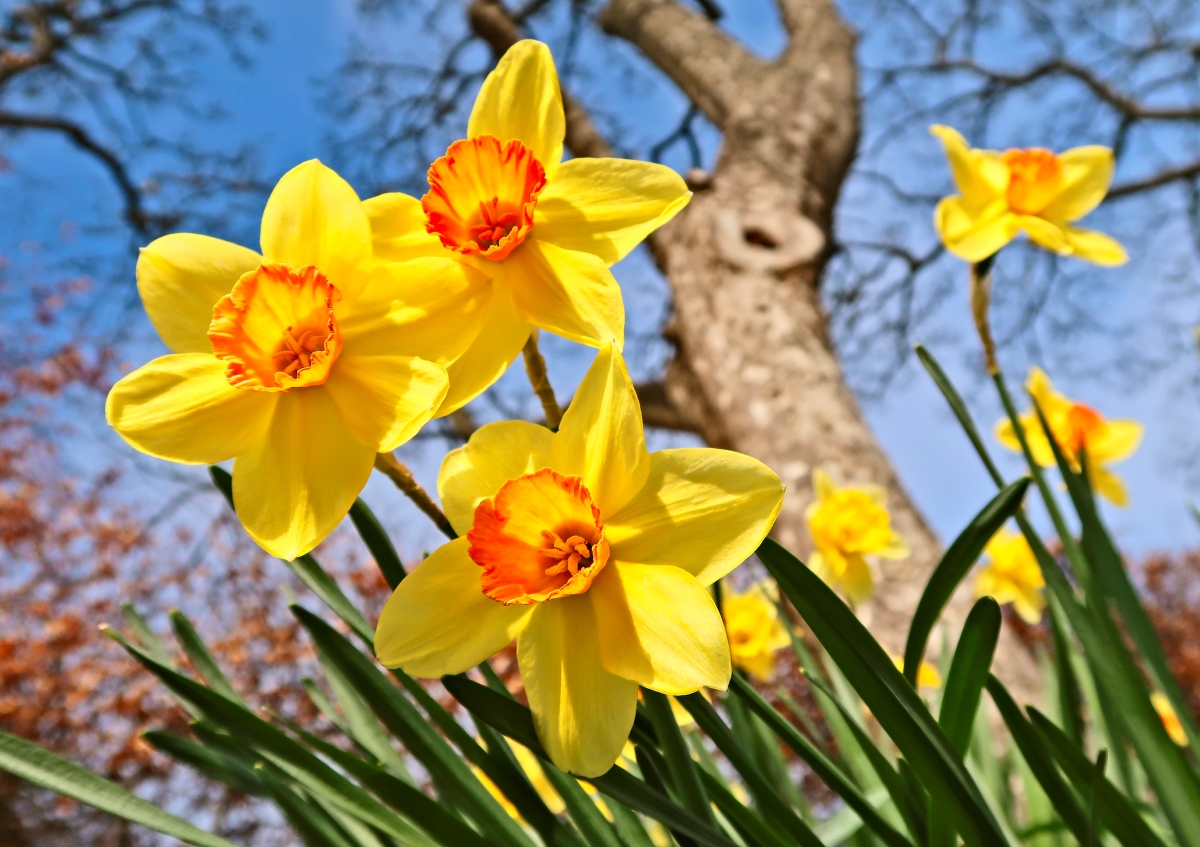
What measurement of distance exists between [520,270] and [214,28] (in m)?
6.45

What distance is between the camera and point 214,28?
5.58m

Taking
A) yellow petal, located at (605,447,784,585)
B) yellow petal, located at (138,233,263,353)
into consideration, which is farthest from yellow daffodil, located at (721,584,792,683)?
yellow petal, located at (138,233,263,353)

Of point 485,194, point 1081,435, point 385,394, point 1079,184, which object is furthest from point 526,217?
point 1081,435

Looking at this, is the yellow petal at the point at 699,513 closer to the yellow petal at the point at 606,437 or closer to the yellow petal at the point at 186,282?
the yellow petal at the point at 606,437

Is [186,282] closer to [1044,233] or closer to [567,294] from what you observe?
[567,294]

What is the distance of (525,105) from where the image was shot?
1.63 ft

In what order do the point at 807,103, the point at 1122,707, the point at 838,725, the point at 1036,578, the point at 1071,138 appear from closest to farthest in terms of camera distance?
the point at 1122,707, the point at 838,725, the point at 1036,578, the point at 807,103, the point at 1071,138

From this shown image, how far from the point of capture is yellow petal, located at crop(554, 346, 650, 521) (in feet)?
1.30

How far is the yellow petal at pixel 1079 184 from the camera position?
78 centimetres

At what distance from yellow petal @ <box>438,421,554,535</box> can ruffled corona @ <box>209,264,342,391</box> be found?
0.09 m

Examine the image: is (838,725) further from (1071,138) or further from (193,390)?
(1071,138)

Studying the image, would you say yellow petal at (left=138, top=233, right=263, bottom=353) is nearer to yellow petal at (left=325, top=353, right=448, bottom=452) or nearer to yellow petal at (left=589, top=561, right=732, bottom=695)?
yellow petal at (left=325, top=353, right=448, bottom=452)

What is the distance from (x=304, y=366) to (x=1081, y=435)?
925mm

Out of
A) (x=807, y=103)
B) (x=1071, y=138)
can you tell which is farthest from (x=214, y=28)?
(x=1071, y=138)
